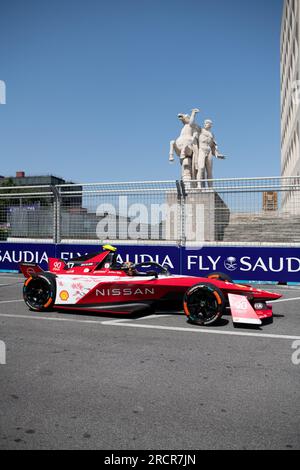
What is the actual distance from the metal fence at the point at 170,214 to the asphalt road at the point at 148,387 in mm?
5054

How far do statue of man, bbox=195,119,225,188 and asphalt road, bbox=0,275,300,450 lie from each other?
19.2 metres

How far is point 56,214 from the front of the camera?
39.0ft

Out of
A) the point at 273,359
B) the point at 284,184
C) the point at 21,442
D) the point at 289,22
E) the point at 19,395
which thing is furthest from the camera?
A: the point at 289,22

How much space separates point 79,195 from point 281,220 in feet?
18.5

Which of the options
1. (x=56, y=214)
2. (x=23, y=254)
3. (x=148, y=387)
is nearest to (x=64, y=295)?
(x=148, y=387)

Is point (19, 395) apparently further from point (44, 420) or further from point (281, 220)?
point (281, 220)

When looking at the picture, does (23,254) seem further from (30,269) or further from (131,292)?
(131,292)

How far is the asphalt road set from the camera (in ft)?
8.45

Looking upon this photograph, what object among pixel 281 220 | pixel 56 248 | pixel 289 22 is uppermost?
pixel 289 22

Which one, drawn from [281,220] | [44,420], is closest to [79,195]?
[281,220]

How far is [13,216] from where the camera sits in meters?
12.5

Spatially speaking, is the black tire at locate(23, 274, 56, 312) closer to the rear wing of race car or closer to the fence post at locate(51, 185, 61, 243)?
the rear wing of race car

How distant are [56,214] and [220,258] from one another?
4.91 m

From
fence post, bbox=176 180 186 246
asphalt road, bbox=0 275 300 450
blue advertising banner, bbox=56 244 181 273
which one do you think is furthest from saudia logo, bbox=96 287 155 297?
fence post, bbox=176 180 186 246
